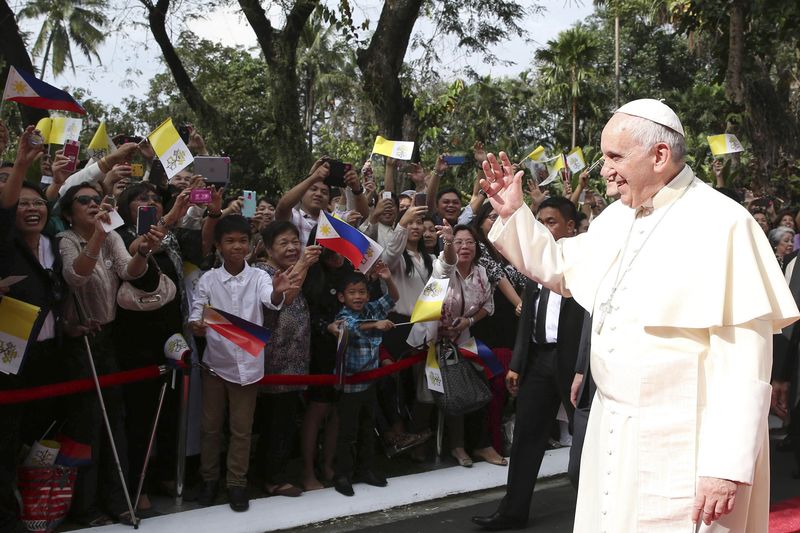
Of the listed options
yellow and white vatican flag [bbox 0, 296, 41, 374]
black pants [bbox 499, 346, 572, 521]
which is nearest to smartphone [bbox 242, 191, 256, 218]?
yellow and white vatican flag [bbox 0, 296, 41, 374]

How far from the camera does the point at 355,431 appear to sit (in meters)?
7.01

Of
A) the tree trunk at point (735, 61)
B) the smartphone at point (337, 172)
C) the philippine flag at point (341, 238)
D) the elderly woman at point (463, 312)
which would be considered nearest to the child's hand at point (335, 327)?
the philippine flag at point (341, 238)

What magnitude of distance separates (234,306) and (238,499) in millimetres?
1268

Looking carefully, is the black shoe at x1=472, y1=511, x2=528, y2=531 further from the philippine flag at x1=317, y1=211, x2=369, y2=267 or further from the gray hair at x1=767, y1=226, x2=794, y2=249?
the gray hair at x1=767, y1=226, x2=794, y2=249

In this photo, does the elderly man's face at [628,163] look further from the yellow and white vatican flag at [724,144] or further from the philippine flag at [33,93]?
the yellow and white vatican flag at [724,144]

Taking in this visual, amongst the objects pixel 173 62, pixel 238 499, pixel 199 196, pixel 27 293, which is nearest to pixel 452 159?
pixel 199 196

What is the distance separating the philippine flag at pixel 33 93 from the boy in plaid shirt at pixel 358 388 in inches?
96.9

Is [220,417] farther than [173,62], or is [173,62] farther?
[173,62]

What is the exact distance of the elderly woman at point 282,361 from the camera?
22.1 feet

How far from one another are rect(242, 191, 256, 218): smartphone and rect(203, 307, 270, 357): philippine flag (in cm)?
139

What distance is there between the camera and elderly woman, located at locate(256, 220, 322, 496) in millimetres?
6730

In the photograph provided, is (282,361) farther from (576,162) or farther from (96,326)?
(576,162)

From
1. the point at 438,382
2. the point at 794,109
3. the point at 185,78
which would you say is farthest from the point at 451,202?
the point at 794,109

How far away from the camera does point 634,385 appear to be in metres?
3.34
